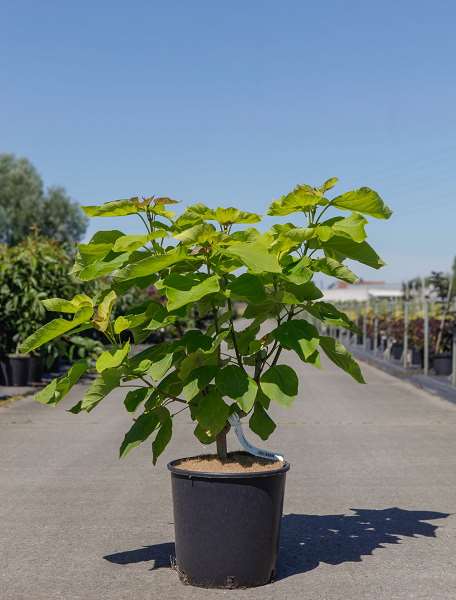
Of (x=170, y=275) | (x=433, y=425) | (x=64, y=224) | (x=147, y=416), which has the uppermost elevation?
(x=64, y=224)

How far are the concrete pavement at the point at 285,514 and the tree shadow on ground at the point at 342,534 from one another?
1 cm

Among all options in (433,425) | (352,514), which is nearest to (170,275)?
(352,514)

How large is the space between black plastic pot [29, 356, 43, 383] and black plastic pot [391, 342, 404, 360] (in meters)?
14.3

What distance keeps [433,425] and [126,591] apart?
351 inches

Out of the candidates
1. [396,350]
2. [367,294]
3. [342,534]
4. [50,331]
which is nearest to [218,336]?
[50,331]

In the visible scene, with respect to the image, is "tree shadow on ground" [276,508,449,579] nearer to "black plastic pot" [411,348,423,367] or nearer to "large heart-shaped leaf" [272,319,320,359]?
"large heart-shaped leaf" [272,319,320,359]

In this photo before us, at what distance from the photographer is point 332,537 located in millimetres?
6410

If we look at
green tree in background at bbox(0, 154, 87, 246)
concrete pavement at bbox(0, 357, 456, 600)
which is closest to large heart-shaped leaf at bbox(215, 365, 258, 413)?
concrete pavement at bbox(0, 357, 456, 600)

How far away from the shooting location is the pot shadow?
5.74 m

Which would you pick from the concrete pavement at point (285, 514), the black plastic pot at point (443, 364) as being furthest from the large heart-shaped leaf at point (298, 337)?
the black plastic pot at point (443, 364)

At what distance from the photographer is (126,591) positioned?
16.8ft

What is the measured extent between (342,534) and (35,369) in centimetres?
1370

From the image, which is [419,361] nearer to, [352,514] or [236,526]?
[352,514]

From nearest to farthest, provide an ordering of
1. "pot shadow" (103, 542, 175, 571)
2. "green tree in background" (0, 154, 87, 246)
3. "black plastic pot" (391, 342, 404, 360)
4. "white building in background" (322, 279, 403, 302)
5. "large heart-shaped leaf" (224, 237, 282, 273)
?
"large heart-shaped leaf" (224, 237, 282, 273)
"pot shadow" (103, 542, 175, 571)
"black plastic pot" (391, 342, 404, 360)
"white building in background" (322, 279, 403, 302)
"green tree in background" (0, 154, 87, 246)
